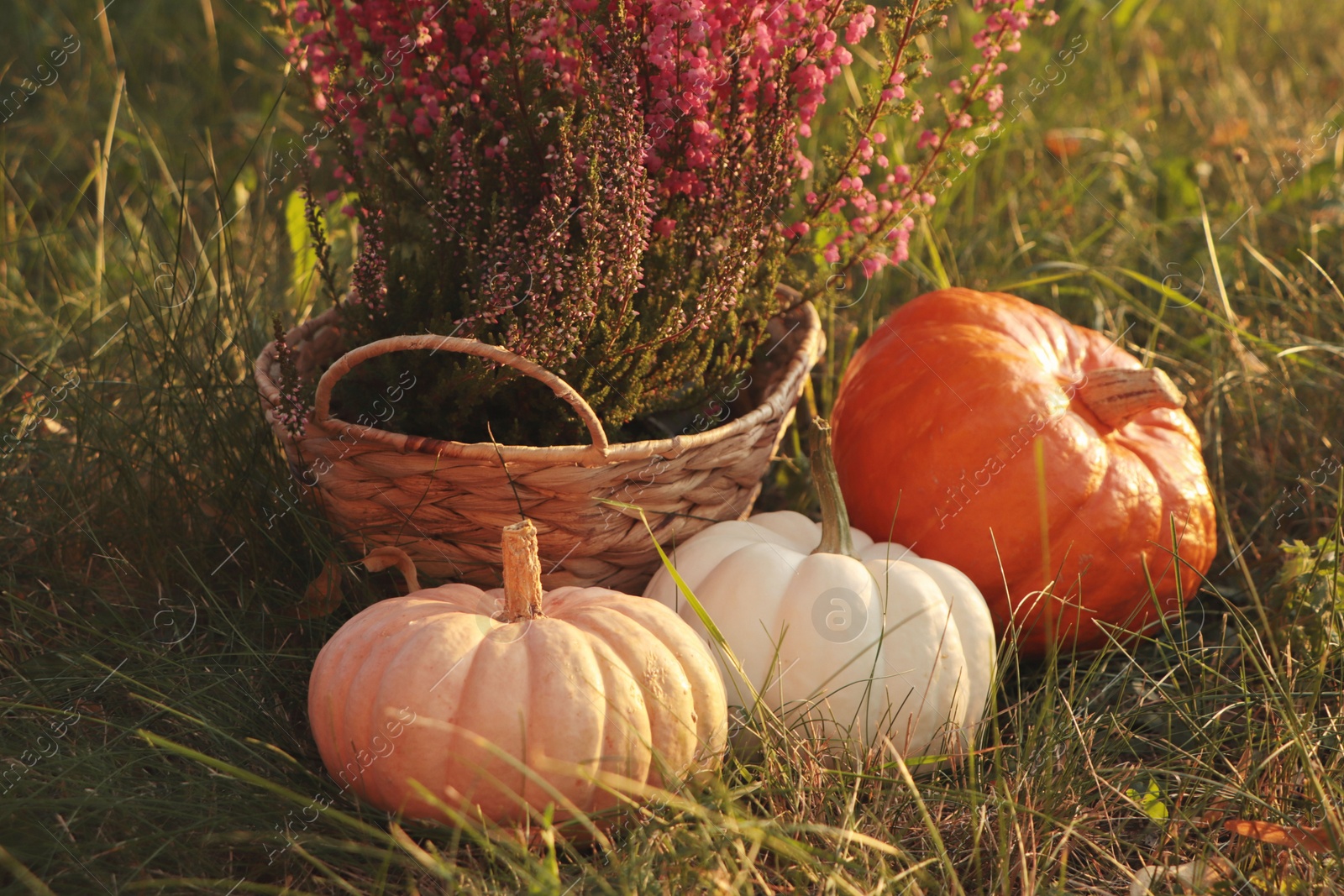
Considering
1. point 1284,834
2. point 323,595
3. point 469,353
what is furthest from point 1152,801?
point 323,595

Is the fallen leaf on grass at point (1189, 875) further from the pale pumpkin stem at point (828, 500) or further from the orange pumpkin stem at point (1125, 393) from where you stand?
the orange pumpkin stem at point (1125, 393)

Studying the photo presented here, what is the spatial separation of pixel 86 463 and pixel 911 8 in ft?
5.34

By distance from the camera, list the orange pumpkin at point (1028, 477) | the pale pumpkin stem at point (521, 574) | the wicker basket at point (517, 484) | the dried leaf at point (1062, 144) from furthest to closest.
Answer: the dried leaf at point (1062, 144)
the orange pumpkin at point (1028, 477)
the wicker basket at point (517, 484)
the pale pumpkin stem at point (521, 574)

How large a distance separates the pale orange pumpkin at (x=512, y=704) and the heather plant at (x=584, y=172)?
0.37m

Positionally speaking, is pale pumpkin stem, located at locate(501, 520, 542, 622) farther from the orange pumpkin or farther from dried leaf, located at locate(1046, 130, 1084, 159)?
dried leaf, located at locate(1046, 130, 1084, 159)

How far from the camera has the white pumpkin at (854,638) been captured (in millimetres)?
1590

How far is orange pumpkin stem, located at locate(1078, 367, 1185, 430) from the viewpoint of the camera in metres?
1.86

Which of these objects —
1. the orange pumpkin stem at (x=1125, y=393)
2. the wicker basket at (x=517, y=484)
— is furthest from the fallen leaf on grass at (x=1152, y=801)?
the wicker basket at (x=517, y=484)

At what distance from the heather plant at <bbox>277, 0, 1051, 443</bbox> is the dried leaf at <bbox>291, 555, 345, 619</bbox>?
262 mm

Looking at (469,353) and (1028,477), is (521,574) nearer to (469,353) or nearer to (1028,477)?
(469,353)

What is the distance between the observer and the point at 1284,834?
1339 mm

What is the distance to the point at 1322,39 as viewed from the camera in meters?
4.34

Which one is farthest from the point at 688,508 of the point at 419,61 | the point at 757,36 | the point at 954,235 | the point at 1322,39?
the point at 1322,39

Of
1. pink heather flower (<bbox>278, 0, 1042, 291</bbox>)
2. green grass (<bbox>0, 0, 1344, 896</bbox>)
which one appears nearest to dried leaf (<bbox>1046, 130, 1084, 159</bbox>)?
green grass (<bbox>0, 0, 1344, 896</bbox>)
